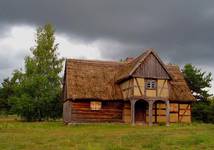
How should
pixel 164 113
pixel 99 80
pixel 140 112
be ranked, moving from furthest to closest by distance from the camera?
pixel 164 113 < pixel 140 112 < pixel 99 80

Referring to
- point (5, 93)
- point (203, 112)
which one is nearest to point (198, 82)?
point (203, 112)

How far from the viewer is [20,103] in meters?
50.3

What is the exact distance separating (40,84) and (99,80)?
1255 centimetres

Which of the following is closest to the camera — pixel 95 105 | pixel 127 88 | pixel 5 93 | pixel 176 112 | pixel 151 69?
pixel 151 69

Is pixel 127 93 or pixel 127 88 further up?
pixel 127 88

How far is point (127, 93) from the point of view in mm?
39250

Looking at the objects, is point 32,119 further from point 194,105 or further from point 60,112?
point 194,105

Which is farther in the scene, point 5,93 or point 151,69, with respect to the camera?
point 5,93

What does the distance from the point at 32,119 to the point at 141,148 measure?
3686cm

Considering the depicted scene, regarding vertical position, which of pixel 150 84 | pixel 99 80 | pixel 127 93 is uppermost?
pixel 99 80

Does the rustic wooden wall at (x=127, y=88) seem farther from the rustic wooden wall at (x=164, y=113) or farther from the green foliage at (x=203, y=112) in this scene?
the green foliage at (x=203, y=112)

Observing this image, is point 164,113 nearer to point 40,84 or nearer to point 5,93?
point 40,84

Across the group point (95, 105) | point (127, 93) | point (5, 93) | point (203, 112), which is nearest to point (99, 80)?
point (95, 105)

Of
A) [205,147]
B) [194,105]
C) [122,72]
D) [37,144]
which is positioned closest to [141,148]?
[205,147]
